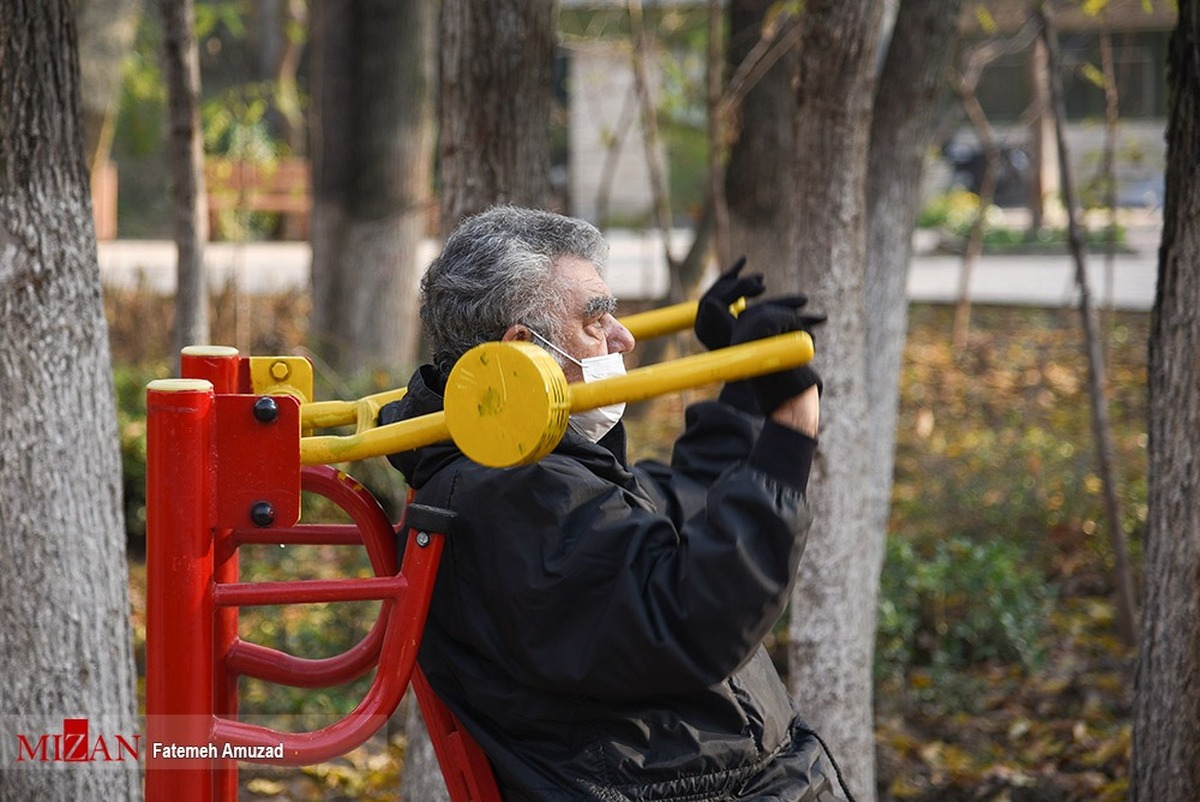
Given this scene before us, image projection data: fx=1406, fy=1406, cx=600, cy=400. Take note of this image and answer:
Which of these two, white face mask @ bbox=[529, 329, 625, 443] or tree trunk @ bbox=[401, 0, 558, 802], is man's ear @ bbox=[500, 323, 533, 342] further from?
tree trunk @ bbox=[401, 0, 558, 802]

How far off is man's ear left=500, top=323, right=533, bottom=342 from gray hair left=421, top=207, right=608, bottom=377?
0.02 meters

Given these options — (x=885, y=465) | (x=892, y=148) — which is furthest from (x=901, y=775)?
(x=892, y=148)

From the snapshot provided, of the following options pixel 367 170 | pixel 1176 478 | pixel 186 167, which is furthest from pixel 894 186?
pixel 367 170

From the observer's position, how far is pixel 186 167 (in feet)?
16.8

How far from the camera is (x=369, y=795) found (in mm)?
4434

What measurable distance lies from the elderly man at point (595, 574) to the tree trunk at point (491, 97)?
1.28m

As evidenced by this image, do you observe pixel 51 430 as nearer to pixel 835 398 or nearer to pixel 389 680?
pixel 389 680

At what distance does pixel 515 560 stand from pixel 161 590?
1.74ft

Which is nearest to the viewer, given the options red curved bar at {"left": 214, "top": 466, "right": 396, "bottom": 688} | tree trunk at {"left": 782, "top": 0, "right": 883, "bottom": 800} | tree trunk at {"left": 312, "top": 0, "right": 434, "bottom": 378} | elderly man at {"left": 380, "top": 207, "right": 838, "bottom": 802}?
elderly man at {"left": 380, "top": 207, "right": 838, "bottom": 802}

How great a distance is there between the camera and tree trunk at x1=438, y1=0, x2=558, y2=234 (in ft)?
11.7

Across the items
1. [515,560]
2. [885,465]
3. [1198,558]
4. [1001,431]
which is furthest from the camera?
[1001,431]

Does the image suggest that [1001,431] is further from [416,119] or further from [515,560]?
[515,560]

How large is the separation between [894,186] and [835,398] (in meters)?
1.28

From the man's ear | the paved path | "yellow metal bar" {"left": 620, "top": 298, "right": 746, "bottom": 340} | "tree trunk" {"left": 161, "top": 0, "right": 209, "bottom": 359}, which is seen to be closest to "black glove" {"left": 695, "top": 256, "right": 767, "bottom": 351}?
"yellow metal bar" {"left": 620, "top": 298, "right": 746, "bottom": 340}
